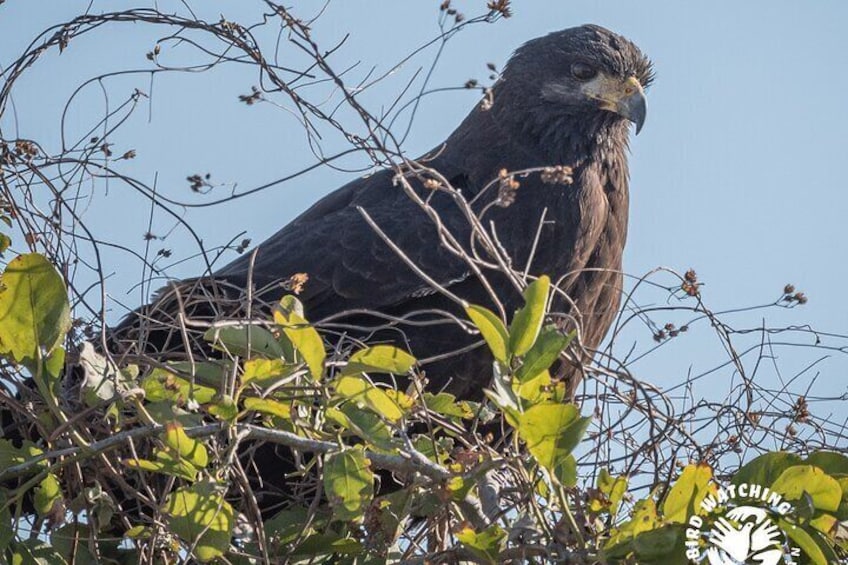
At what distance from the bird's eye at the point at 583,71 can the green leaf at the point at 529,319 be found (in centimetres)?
360

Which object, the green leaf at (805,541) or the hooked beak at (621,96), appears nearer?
the green leaf at (805,541)

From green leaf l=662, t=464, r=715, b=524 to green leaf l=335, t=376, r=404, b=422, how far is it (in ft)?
2.12

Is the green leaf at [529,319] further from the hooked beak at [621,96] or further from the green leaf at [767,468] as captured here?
the hooked beak at [621,96]

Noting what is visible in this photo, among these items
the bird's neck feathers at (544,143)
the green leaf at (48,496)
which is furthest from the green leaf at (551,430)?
the bird's neck feathers at (544,143)

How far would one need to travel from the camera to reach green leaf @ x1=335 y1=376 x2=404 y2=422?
3.17m

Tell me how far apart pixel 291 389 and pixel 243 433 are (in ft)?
0.72

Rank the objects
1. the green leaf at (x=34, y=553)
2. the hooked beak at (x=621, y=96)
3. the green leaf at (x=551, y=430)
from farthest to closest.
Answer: the hooked beak at (x=621, y=96) → the green leaf at (x=34, y=553) → the green leaf at (x=551, y=430)

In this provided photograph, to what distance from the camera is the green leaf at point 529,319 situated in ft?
9.78

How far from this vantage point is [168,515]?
10.2 ft

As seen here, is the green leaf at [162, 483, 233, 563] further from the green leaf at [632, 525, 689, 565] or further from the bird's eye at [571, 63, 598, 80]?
the bird's eye at [571, 63, 598, 80]

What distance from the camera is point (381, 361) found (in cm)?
312

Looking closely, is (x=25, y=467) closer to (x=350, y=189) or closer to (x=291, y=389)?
(x=291, y=389)

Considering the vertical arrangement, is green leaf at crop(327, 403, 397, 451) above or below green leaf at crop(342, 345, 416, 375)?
below

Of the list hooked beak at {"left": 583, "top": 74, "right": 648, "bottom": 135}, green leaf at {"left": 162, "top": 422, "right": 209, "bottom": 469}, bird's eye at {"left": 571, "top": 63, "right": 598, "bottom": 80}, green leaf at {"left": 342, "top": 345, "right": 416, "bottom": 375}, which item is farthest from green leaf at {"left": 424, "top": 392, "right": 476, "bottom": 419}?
bird's eye at {"left": 571, "top": 63, "right": 598, "bottom": 80}
